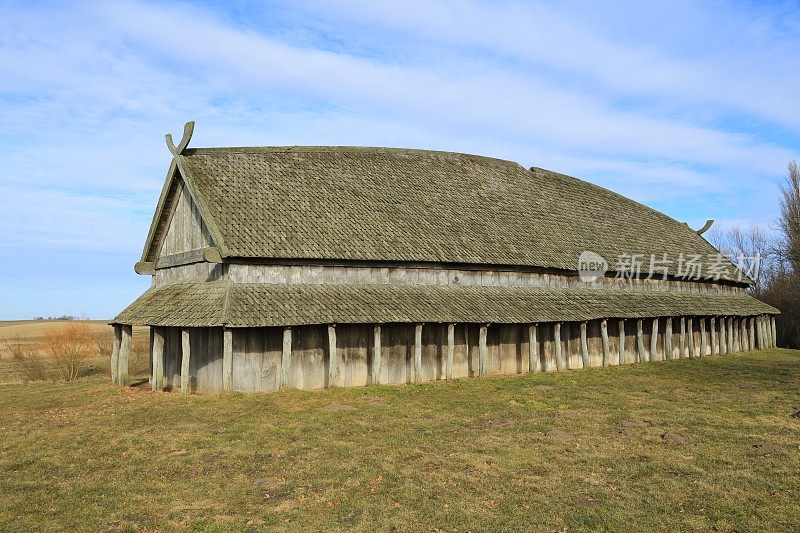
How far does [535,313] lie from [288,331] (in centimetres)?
1105

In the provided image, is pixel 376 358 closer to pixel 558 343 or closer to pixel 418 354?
pixel 418 354

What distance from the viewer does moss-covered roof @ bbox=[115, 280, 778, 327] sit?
67.3ft

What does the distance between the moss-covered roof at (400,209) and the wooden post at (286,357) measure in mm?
2993

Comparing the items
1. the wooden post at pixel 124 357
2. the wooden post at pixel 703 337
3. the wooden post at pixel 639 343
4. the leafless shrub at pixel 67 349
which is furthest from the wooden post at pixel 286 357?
the wooden post at pixel 703 337

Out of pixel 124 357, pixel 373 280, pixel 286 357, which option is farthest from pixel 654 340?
pixel 124 357

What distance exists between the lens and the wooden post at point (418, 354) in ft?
75.8

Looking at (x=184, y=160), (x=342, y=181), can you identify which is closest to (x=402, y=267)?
(x=342, y=181)

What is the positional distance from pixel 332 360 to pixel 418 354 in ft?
11.5

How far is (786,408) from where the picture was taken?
60.6ft

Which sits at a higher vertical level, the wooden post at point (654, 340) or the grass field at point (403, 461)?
the wooden post at point (654, 340)

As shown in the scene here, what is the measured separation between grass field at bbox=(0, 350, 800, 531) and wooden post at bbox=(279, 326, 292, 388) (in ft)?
2.27

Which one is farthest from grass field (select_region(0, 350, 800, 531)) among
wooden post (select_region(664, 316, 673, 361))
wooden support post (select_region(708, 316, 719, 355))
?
wooden support post (select_region(708, 316, 719, 355))
